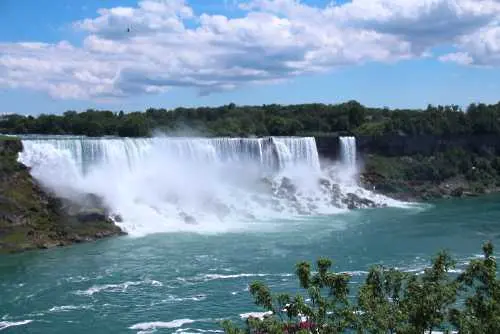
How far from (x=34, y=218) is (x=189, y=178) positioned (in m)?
13.9

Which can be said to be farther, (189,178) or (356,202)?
(356,202)

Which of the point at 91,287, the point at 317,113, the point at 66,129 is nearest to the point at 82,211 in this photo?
the point at 91,287

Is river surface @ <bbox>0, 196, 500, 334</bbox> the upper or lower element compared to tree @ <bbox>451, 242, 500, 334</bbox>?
lower

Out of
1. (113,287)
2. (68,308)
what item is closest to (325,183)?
(113,287)

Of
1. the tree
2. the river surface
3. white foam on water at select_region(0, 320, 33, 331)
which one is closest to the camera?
the tree

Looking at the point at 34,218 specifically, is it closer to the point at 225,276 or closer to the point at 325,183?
the point at 225,276

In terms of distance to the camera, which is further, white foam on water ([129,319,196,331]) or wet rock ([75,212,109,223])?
wet rock ([75,212,109,223])

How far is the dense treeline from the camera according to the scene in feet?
211

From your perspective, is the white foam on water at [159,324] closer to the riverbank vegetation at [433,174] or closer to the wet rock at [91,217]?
the wet rock at [91,217]

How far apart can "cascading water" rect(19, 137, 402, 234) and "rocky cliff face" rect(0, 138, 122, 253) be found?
0.99 metres

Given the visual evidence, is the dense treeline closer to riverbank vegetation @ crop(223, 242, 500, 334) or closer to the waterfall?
the waterfall

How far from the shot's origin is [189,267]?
2783 cm

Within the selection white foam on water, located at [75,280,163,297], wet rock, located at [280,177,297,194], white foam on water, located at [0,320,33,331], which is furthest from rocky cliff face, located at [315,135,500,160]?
white foam on water, located at [0,320,33,331]

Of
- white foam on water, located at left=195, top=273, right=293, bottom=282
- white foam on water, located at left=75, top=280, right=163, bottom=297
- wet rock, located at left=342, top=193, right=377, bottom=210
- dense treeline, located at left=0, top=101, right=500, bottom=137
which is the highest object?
dense treeline, located at left=0, top=101, right=500, bottom=137
